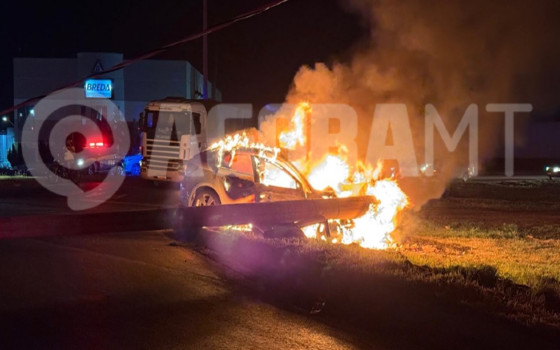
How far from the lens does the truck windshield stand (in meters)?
21.6

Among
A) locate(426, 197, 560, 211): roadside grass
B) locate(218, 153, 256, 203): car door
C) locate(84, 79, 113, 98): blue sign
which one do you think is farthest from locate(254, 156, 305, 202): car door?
locate(84, 79, 113, 98): blue sign

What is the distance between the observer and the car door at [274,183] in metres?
10.3

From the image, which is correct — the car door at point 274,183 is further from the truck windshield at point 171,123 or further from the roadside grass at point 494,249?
the truck windshield at point 171,123

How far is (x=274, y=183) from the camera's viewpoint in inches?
418

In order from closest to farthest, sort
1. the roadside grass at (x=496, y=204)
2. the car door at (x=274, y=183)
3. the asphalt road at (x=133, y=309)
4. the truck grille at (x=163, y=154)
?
the asphalt road at (x=133, y=309) < the car door at (x=274, y=183) < the roadside grass at (x=496, y=204) < the truck grille at (x=163, y=154)

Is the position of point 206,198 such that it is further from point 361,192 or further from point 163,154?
point 163,154

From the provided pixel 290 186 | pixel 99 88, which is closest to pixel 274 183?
pixel 290 186

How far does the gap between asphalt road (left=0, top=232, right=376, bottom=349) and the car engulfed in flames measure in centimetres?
218

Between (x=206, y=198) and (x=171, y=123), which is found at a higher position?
(x=171, y=123)

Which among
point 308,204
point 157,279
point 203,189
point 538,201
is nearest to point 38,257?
point 157,279

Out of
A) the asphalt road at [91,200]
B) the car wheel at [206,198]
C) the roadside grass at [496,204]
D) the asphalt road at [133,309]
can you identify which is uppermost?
the car wheel at [206,198]

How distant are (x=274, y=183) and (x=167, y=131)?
11.9 meters

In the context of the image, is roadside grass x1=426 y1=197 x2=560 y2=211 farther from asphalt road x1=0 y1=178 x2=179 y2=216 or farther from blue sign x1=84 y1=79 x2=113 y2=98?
blue sign x1=84 y1=79 x2=113 y2=98

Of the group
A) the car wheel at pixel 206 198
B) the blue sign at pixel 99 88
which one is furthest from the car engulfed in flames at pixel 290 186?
the blue sign at pixel 99 88
